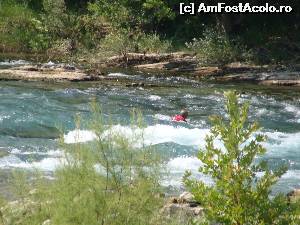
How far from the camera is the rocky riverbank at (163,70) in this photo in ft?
72.6

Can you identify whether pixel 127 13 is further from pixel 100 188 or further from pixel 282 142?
pixel 100 188

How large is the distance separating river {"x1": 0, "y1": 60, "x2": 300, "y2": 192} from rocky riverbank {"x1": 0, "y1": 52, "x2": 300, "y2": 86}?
104 centimetres

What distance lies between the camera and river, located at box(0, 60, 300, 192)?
11.4 meters

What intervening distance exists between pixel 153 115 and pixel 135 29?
16.9 meters

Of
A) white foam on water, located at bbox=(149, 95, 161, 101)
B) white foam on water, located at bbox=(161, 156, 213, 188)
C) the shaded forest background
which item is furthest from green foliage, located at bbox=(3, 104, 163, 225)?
the shaded forest background

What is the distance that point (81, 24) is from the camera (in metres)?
34.2

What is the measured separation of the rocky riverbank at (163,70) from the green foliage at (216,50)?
0.45 m

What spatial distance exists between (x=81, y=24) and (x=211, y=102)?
1698cm

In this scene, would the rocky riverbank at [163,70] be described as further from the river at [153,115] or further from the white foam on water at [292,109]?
the white foam on water at [292,109]

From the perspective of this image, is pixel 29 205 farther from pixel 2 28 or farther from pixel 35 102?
pixel 2 28

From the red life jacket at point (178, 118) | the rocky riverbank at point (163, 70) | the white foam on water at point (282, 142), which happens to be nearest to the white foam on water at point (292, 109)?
the white foam on water at point (282, 142)

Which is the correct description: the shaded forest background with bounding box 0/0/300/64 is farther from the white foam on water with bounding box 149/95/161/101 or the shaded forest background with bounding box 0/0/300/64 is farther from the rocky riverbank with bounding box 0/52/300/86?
the white foam on water with bounding box 149/95/161/101

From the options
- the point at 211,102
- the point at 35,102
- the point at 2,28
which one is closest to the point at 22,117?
the point at 35,102

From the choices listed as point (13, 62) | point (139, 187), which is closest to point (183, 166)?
point (139, 187)
